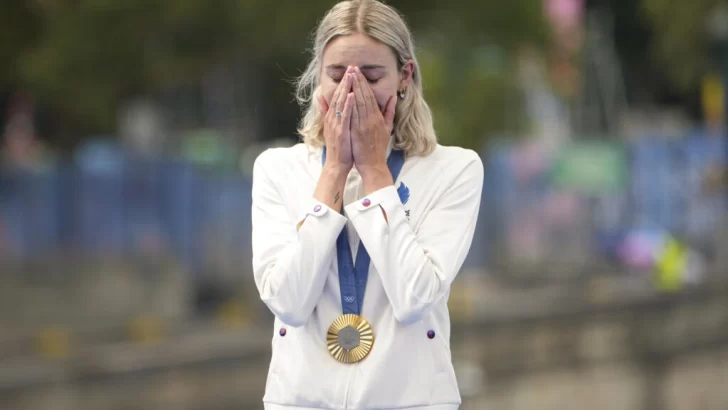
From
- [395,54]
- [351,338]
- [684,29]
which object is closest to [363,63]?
[395,54]

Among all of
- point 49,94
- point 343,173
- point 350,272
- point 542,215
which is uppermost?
point 343,173

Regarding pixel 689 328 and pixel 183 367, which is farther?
pixel 689 328

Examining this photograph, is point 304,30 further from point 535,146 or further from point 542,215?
point 535,146

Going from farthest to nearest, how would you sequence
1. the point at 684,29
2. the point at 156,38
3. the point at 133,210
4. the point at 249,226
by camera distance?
the point at 249,226, the point at 133,210, the point at 156,38, the point at 684,29

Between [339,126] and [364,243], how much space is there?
0.29 metres

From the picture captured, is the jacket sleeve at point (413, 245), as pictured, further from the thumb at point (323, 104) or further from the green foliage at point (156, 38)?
the green foliage at point (156, 38)

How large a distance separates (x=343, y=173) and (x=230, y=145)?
18.4 m

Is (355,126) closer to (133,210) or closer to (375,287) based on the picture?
(375,287)

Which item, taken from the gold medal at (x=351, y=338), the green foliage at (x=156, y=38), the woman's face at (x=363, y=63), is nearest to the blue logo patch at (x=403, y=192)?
the woman's face at (x=363, y=63)

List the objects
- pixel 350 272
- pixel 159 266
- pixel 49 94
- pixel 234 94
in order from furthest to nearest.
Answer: pixel 234 94, pixel 159 266, pixel 49 94, pixel 350 272

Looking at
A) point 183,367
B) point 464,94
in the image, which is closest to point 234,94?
point 464,94

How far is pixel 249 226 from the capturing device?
16.9m

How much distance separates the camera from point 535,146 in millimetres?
25312

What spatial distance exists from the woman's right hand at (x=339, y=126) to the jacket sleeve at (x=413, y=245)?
0.11m
